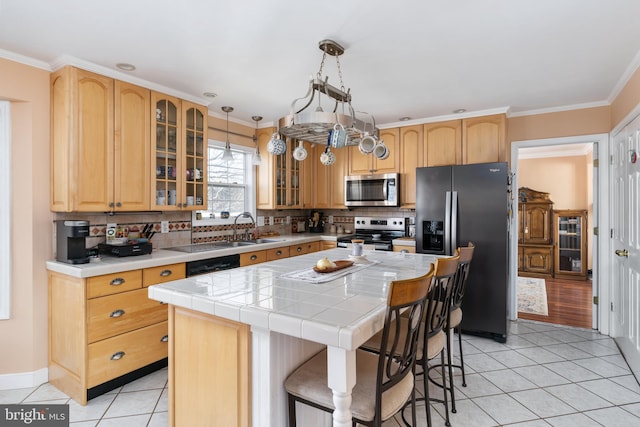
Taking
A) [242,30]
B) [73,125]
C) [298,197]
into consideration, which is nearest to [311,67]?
[242,30]

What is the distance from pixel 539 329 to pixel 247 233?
3458mm

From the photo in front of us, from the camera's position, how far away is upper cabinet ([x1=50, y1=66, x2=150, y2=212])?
250 cm

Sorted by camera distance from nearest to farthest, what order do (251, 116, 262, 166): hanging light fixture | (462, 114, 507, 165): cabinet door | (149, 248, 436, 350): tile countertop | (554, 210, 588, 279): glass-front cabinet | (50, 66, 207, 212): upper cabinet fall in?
1. (149, 248, 436, 350): tile countertop
2. (50, 66, 207, 212): upper cabinet
3. (462, 114, 507, 165): cabinet door
4. (251, 116, 262, 166): hanging light fixture
5. (554, 210, 588, 279): glass-front cabinet

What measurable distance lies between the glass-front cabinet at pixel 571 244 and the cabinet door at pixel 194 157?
20.4 feet

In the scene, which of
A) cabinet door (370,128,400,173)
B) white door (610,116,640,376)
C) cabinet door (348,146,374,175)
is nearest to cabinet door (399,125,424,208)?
cabinet door (370,128,400,173)

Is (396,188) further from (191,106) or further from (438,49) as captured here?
(191,106)

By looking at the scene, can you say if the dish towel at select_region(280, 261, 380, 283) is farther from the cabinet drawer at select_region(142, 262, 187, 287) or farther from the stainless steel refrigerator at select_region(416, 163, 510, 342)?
the stainless steel refrigerator at select_region(416, 163, 510, 342)

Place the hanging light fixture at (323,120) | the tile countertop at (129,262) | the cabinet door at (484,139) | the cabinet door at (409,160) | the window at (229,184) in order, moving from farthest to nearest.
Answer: the cabinet door at (409,160) → the window at (229,184) → the cabinet door at (484,139) → the tile countertop at (129,262) → the hanging light fixture at (323,120)

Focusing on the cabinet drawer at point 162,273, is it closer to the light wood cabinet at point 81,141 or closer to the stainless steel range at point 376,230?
the light wood cabinet at point 81,141

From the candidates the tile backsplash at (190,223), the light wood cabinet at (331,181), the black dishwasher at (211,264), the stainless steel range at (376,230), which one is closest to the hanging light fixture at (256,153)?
the tile backsplash at (190,223)

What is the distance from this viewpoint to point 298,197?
4.88 meters

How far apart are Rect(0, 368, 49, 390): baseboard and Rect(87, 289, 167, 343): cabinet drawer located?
68cm

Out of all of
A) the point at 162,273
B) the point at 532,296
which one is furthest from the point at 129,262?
the point at 532,296

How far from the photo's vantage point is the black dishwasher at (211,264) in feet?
9.72
